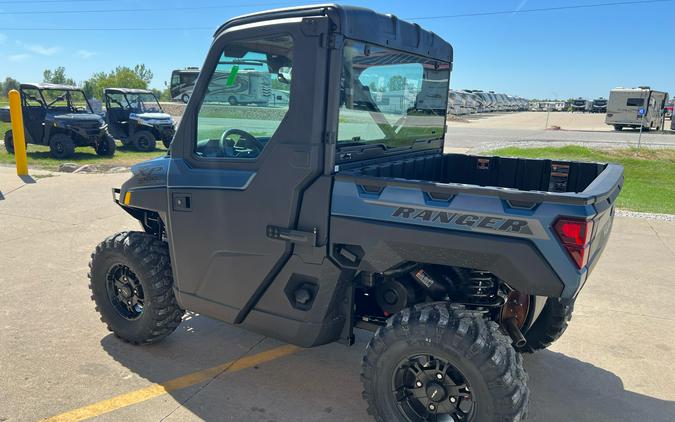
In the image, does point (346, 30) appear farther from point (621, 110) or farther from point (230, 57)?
A: point (621, 110)

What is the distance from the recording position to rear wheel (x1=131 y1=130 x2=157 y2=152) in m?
17.4

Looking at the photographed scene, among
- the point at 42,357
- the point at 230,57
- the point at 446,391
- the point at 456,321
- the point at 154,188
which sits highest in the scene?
the point at 230,57

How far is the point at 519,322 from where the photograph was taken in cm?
356

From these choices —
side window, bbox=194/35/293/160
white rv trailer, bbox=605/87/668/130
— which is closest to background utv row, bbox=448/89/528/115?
white rv trailer, bbox=605/87/668/130

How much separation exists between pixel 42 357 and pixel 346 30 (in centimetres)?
307

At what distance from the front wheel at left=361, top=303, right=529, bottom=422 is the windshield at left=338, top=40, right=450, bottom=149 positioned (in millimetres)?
1137

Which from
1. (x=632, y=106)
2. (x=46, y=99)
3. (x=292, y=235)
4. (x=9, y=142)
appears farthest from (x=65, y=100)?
(x=632, y=106)

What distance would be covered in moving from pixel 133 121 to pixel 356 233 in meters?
16.2

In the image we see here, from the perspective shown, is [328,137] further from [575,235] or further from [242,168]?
[575,235]

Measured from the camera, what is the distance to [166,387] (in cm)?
351

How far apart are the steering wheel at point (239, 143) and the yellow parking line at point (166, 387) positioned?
1510 millimetres

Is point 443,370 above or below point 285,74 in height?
below

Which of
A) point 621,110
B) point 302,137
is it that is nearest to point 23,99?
point 302,137

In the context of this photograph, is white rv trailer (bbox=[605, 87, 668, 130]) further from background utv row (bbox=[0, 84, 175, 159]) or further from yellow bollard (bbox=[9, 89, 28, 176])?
yellow bollard (bbox=[9, 89, 28, 176])
